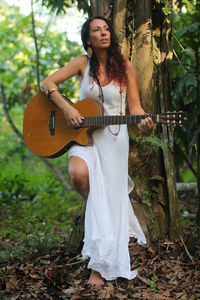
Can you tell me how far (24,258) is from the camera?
3570 millimetres

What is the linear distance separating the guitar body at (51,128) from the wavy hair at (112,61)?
0.30m

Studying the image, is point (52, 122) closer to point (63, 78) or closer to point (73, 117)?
point (73, 117)

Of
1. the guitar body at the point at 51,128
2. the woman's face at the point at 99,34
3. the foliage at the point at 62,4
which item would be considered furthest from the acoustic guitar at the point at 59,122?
the foliage at the point at 62,4

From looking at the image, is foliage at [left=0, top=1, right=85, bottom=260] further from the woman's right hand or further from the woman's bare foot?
the woman's right hand

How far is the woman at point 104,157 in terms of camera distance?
110 inches

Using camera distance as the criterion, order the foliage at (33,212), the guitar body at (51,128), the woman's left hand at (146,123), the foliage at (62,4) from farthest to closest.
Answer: the foliage at (62,4)
the foliage at (33,212)
the guitar body at (51,128)
the woman's left hand at (146,123)

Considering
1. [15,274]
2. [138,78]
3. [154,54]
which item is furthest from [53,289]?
[154,54]

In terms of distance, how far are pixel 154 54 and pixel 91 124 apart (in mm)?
1122

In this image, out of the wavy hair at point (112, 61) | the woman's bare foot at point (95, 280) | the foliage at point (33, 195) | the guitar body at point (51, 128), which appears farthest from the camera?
the foliage at point (33, 195)

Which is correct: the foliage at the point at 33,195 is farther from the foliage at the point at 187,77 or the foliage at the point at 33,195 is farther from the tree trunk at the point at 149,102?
the foliage at the point at 187,77

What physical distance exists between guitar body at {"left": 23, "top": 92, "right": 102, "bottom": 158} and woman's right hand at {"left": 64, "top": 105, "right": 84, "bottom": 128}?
0.06 meters

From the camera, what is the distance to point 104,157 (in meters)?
2.98

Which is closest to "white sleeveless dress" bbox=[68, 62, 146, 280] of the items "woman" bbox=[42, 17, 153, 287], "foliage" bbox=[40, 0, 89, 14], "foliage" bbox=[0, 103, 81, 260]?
"woman" bbox=[42, 17, 153, 287]

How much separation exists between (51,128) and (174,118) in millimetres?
1040
